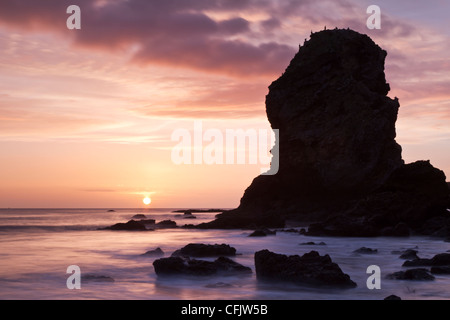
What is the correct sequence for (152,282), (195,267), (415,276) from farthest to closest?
(195,267), (152,282), (415,276)

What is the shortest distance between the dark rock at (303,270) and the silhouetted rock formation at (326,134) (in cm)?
3458

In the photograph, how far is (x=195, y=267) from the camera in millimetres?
16750

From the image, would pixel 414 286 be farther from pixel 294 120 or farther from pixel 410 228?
pixel 294 120

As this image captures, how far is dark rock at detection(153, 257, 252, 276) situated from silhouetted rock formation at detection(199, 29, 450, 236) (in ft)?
110

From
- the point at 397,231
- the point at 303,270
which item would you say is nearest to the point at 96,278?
the point at 303,270

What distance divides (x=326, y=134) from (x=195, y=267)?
44697 mm

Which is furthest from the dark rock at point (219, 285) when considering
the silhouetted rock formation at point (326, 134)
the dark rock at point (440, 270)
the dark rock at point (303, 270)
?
the silhouetted rock formation at point (326, 134)

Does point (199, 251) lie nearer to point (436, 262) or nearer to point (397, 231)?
point (436, 262)

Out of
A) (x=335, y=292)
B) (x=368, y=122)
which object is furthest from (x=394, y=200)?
(x=335, y=292)

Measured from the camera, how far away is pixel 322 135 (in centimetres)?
5950

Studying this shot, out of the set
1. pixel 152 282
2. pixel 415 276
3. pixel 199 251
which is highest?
pixel 199 251

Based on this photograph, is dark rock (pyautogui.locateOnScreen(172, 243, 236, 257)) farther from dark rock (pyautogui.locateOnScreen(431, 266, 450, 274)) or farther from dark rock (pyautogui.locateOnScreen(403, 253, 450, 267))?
dark rock (pyautogui.locateOnScreen(431, 266, 450, 274))

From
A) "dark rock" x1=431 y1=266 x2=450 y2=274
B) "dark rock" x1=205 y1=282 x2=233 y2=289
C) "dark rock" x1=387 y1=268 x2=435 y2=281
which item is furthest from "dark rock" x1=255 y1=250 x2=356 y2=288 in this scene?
"dark rock" x1=431 y1=266 x2=450 y2=274

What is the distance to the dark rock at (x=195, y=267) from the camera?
16.7m
